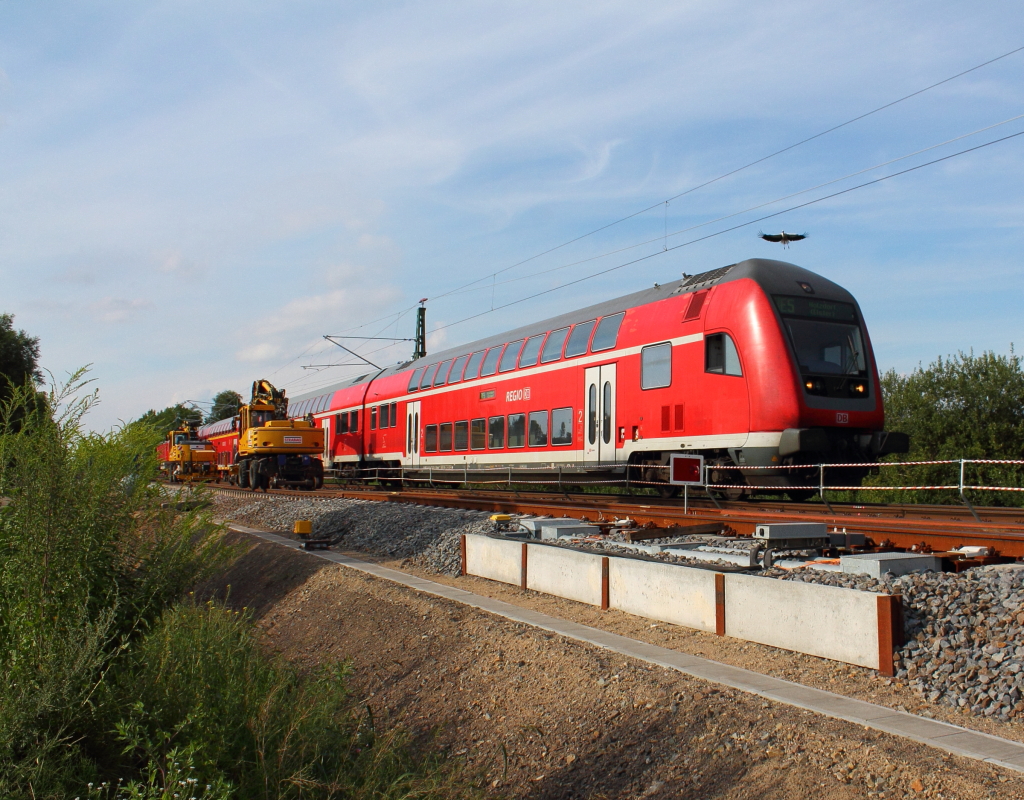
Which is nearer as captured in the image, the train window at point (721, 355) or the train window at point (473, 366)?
the train window at point (721, 355)

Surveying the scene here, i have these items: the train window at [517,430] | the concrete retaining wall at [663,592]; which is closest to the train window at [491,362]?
the train window at [517,430]

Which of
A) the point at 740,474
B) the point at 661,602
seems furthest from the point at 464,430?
the point at 661,602

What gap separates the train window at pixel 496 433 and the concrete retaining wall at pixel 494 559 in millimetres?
9433

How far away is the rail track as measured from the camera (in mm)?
8430

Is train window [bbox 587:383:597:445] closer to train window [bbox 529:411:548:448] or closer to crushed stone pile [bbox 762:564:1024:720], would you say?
train window [bbox 529:411:548:448]

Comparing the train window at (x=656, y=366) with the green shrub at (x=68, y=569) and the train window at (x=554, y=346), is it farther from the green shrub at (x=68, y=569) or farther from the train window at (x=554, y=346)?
the green shrub at (x=68, y=569)

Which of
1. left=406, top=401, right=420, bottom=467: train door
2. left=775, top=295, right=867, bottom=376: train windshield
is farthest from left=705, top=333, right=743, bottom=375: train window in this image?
left=406, top=401, right=420, bottom=467: train door

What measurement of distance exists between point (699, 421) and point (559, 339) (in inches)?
201

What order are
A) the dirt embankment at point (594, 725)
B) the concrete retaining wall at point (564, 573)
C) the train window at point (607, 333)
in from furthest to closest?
the train window at point (607, 333), the concrete retaining wall at point (564, 573), the dirt embankment at point (594, 725)

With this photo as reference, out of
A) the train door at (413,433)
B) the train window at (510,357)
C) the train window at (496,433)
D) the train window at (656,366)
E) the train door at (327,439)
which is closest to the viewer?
the train window at (656,366)

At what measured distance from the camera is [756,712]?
5012 millimetres

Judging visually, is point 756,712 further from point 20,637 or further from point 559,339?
point 559,339

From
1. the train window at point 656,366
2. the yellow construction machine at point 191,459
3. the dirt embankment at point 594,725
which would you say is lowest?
the dirt embankment at point 594,725

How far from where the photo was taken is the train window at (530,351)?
19266 millimetres
